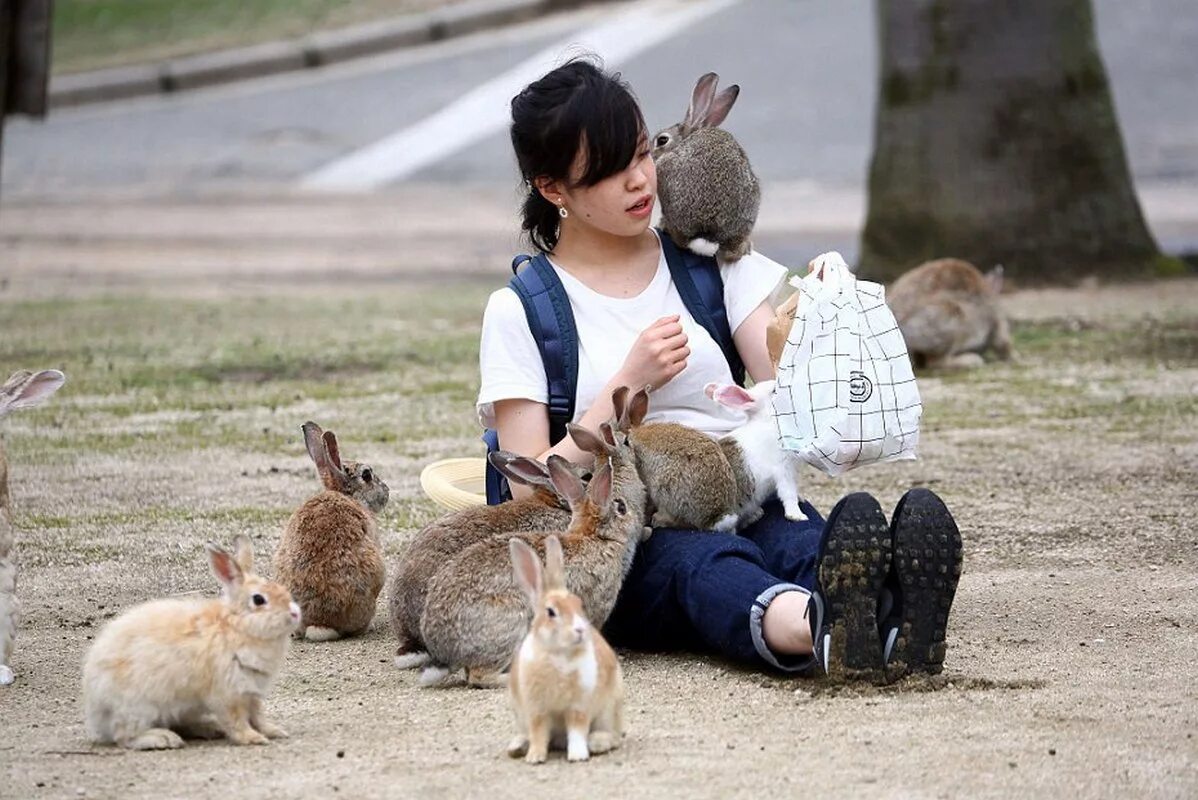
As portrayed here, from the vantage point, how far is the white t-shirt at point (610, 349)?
509cm

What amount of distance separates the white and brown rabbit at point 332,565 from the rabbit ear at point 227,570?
931mm

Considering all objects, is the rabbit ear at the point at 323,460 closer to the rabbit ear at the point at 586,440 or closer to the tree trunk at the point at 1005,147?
the rabbit ear at the point at 586,440

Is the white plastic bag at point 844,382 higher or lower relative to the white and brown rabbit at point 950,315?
lower

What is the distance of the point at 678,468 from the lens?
495 cm

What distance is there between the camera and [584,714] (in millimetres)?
3936

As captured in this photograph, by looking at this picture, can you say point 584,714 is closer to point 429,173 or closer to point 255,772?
point 255,772

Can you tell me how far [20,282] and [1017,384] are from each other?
6844 mm

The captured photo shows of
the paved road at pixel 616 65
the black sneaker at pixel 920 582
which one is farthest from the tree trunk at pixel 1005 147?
the black sneaker at pixel 920 582

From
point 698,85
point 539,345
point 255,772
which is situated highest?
point 698,85

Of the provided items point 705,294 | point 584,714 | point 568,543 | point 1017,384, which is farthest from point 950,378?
point 584,714

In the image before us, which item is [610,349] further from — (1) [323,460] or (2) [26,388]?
(2) [26,388]

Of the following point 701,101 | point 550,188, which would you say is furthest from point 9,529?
point 701,101

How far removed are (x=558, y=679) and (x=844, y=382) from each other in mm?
1229

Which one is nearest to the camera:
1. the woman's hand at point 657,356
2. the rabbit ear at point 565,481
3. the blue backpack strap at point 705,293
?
the rabbit ear at point 565,481
